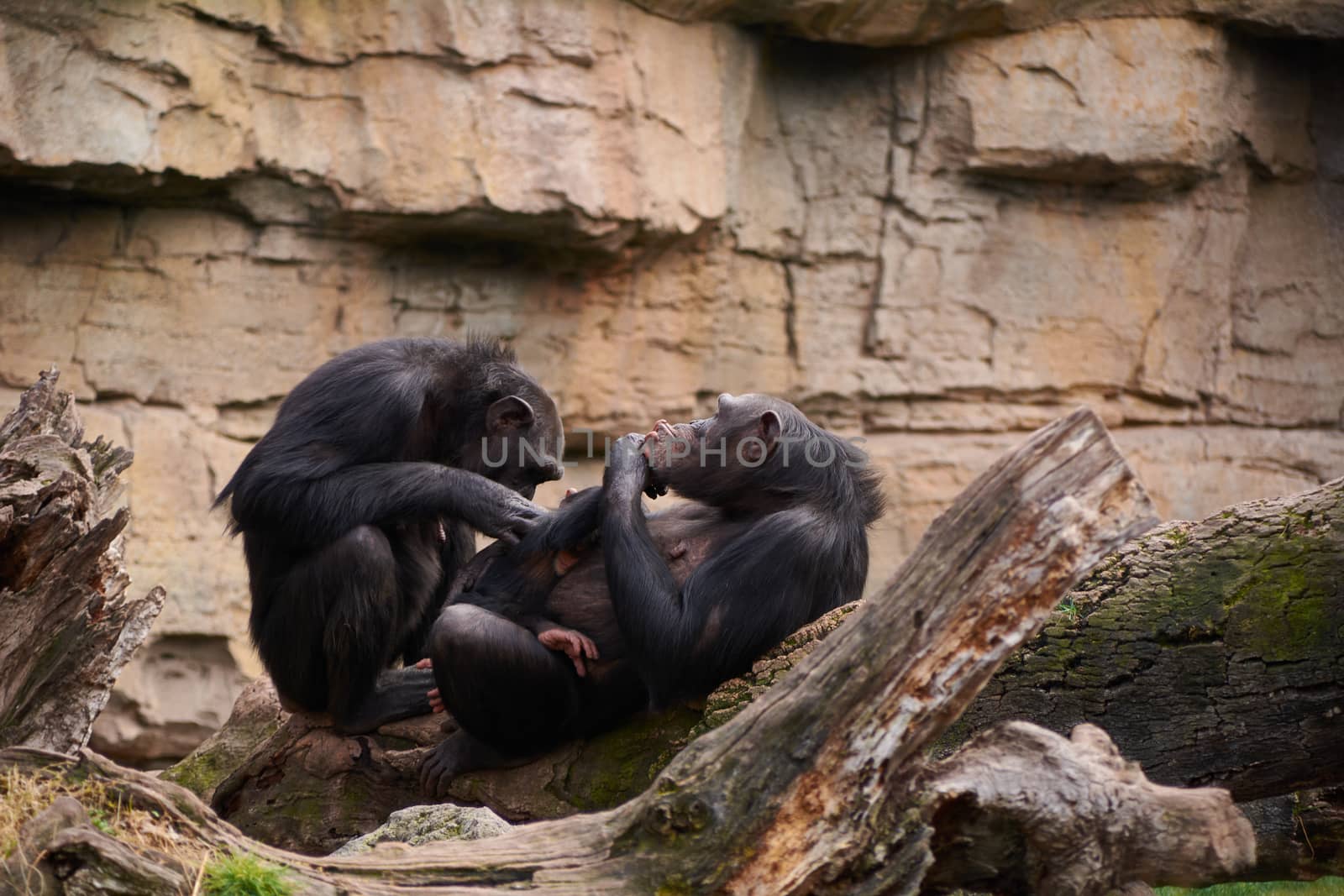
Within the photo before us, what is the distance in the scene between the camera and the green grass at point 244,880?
3.45 metres

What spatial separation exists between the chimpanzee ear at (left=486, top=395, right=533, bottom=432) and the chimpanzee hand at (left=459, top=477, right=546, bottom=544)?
1.82ft

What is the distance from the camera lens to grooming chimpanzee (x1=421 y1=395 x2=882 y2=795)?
5.04 metres

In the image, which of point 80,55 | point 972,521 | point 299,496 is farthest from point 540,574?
point 80,55

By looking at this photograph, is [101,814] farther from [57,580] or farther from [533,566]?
[533,566]

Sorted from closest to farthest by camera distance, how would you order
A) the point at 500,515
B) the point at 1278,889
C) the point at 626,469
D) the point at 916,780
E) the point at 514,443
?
the point at 916,780 → the point at 1278,889 → the point at 626,469 → the point at 500,515 → the point at 514,443

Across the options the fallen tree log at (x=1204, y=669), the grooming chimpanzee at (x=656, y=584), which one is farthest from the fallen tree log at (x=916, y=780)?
the grooming chimpanzee at (x=656, y=584)

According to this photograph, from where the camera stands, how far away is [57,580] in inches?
183

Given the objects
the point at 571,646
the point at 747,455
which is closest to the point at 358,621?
the point at 571,646

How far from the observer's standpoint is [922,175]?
10.9 m

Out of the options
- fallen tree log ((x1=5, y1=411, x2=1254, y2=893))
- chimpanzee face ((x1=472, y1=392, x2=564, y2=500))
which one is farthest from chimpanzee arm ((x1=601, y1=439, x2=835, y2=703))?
fallen tree log ((x1=5, y1=411, x2=1254, y2=893))

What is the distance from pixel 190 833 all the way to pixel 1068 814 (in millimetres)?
2303

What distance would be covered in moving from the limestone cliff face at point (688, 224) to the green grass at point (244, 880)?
6.51 meters

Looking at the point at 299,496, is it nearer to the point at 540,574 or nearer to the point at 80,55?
the point at 540,574

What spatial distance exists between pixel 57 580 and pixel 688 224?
20.9 ft
